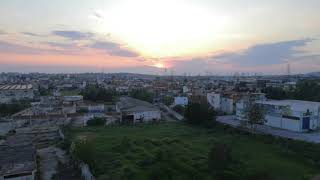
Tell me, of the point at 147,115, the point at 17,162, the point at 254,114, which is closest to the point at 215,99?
the point at 147,115

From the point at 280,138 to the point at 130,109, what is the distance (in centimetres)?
1230

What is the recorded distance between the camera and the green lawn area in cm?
1057

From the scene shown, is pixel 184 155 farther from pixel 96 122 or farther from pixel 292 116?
pixel 96 122

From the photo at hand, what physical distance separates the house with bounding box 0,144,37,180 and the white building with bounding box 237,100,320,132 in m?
13.7

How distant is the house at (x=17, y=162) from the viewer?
10.7 meters

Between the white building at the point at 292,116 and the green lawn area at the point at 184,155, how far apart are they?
328cm

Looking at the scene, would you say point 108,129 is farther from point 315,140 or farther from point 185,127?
point 315,140

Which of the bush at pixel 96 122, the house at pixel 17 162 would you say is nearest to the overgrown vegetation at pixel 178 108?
the bush at pixel 96 122

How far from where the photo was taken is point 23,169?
1097 centimetres

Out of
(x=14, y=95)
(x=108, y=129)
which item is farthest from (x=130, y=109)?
(x=14, y=95)

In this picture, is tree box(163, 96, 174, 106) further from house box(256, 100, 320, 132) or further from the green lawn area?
the green lawn area

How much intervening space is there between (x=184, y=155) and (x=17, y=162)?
609 cm

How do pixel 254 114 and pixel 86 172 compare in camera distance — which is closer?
pixel 86 172

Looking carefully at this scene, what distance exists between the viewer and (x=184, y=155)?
41.7 ft
